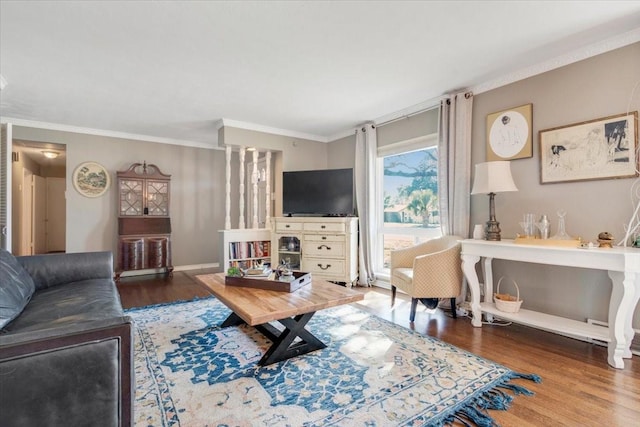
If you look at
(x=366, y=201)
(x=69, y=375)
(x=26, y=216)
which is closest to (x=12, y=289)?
(x=69, y=375)

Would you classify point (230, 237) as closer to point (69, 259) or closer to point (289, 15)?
point (69, 259)

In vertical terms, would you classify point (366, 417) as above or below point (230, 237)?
below

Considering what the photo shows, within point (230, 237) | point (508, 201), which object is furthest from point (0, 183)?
point (508, 201)

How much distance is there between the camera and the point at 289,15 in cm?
200

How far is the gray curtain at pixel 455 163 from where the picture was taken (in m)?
3.12

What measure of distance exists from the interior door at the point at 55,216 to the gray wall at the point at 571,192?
9.37 m

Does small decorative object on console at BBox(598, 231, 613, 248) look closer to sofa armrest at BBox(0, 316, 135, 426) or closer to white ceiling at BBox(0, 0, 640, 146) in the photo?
white ceiling at BBox(0, 0, 640, 146)

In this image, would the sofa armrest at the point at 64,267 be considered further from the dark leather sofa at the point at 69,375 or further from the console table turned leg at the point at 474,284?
the console table turned leg at the point at 474,284

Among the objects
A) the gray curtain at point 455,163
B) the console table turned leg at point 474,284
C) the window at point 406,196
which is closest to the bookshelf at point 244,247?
the window at point 406,196

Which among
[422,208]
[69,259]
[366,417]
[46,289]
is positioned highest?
[422,208]

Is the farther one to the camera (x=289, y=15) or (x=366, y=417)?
(x=289, y=15)

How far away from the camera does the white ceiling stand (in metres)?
1.96

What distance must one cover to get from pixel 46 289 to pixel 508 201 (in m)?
4.02

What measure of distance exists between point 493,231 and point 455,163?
0.87 meters
